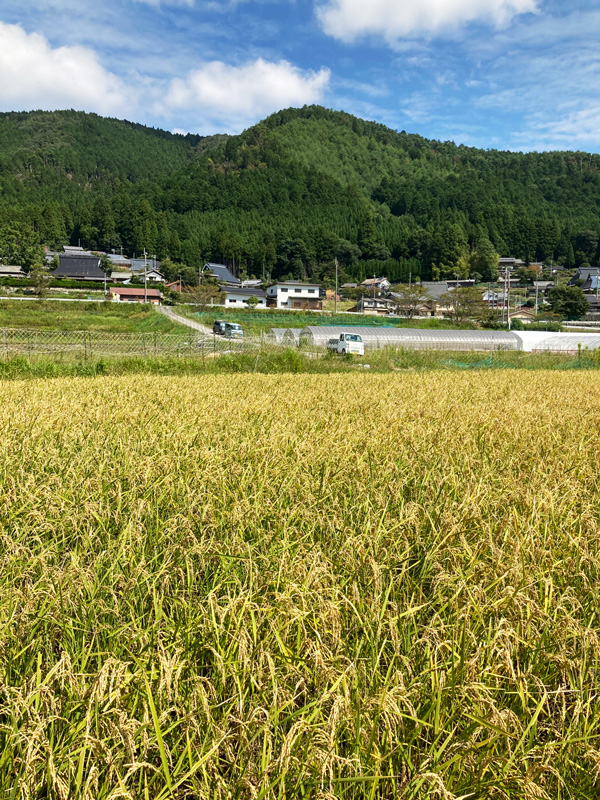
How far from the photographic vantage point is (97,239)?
100m

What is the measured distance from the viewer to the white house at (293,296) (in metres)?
68.5

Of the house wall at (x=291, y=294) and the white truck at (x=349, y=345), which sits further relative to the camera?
the house wall at (x=291, y=294)

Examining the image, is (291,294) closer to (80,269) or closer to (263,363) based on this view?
(80,269)

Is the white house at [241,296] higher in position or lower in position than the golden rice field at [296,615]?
higher

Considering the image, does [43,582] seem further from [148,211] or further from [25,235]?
[148,211]

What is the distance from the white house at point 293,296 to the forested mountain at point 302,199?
12.4 m

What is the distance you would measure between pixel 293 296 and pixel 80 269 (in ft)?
89.5

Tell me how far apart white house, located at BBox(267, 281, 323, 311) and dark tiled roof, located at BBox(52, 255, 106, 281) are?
21.7 m

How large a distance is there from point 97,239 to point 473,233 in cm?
7293

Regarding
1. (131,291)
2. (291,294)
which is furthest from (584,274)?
(131,291)

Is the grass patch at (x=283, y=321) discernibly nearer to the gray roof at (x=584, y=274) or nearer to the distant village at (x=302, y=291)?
the distant village at (x=302, y=291)

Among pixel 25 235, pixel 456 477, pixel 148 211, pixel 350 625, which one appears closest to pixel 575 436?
pixel 456 477

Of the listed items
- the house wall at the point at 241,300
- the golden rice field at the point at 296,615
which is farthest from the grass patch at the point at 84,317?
the golden rice field at the point at 296,615

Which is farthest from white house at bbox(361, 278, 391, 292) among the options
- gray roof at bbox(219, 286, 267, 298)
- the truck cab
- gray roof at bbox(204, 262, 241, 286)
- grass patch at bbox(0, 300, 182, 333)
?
the truck cab
